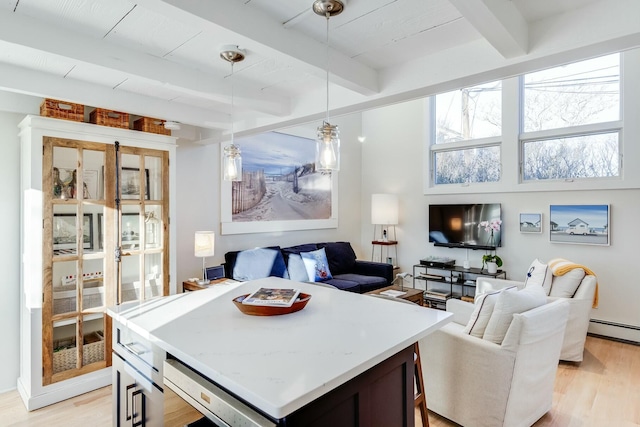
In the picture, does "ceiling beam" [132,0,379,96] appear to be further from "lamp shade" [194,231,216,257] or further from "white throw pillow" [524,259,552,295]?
"white throw pillow" [524,259,552,295]

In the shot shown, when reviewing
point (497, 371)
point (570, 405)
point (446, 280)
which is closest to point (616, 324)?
point (446, 280)

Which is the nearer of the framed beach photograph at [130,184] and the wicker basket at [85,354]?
the wicker basket at [85,354]

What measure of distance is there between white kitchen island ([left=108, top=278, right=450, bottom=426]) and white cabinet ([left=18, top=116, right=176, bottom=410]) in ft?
3.96

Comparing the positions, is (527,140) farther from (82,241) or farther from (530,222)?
(82,241)

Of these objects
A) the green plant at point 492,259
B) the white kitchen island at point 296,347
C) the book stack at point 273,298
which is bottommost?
the green plant at point 492,259

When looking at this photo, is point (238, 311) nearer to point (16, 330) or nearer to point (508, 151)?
point (16, 330)

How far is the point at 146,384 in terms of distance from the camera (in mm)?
1648

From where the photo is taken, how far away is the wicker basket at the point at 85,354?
9.04 ft

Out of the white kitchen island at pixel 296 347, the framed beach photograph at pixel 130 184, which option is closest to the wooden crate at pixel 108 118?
the framed beach photograph at pixel 130 184

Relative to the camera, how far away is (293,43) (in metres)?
1.72

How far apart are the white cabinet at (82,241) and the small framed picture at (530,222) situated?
410 centimetres

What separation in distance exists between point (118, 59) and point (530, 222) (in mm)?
4565

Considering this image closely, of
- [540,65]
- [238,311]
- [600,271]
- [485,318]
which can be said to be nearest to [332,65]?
[540,65]

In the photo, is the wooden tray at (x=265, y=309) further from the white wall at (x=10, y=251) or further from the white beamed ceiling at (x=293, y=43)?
the white wall at (x=10, y=251)
